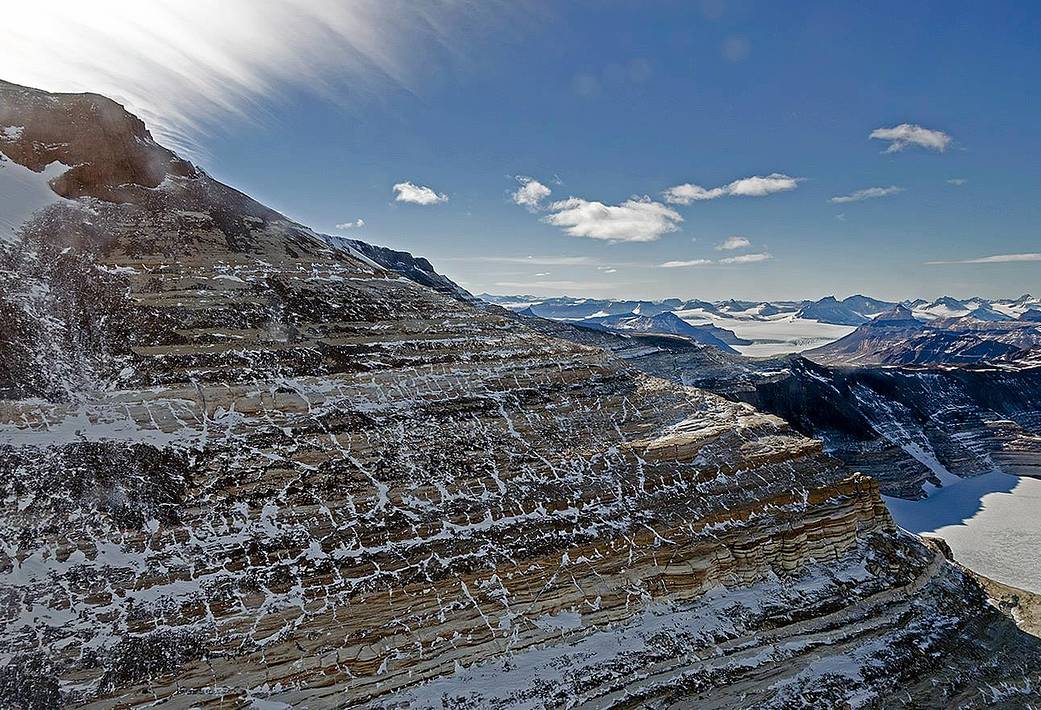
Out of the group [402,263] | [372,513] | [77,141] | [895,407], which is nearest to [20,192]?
[77,141]

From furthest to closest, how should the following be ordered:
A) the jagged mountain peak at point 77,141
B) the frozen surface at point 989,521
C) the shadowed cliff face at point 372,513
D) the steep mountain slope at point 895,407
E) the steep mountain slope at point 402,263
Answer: the steep mountain slope at point 402,263 → the steep mountain slope at point 895,407 → the frozen surface at point 989,521 → the jagged mountain peak at point 77,141 → the shadowed cliff face at point 372,513

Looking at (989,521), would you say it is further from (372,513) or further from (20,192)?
(20,192)

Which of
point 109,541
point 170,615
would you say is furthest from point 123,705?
point 109,541

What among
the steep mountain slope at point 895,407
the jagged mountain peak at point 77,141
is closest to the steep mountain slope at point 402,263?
the steep mountain slope at point 895,407

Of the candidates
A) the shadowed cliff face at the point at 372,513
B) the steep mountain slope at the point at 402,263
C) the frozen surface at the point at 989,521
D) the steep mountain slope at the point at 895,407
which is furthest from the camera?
the steep mountain slope at the point at 402,263

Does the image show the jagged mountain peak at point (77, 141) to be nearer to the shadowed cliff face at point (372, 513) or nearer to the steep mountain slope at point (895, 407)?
the shadowed cliff face at point (372, 513)

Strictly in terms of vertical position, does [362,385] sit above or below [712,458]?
above

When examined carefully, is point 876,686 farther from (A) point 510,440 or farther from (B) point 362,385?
(B) point 362,385
